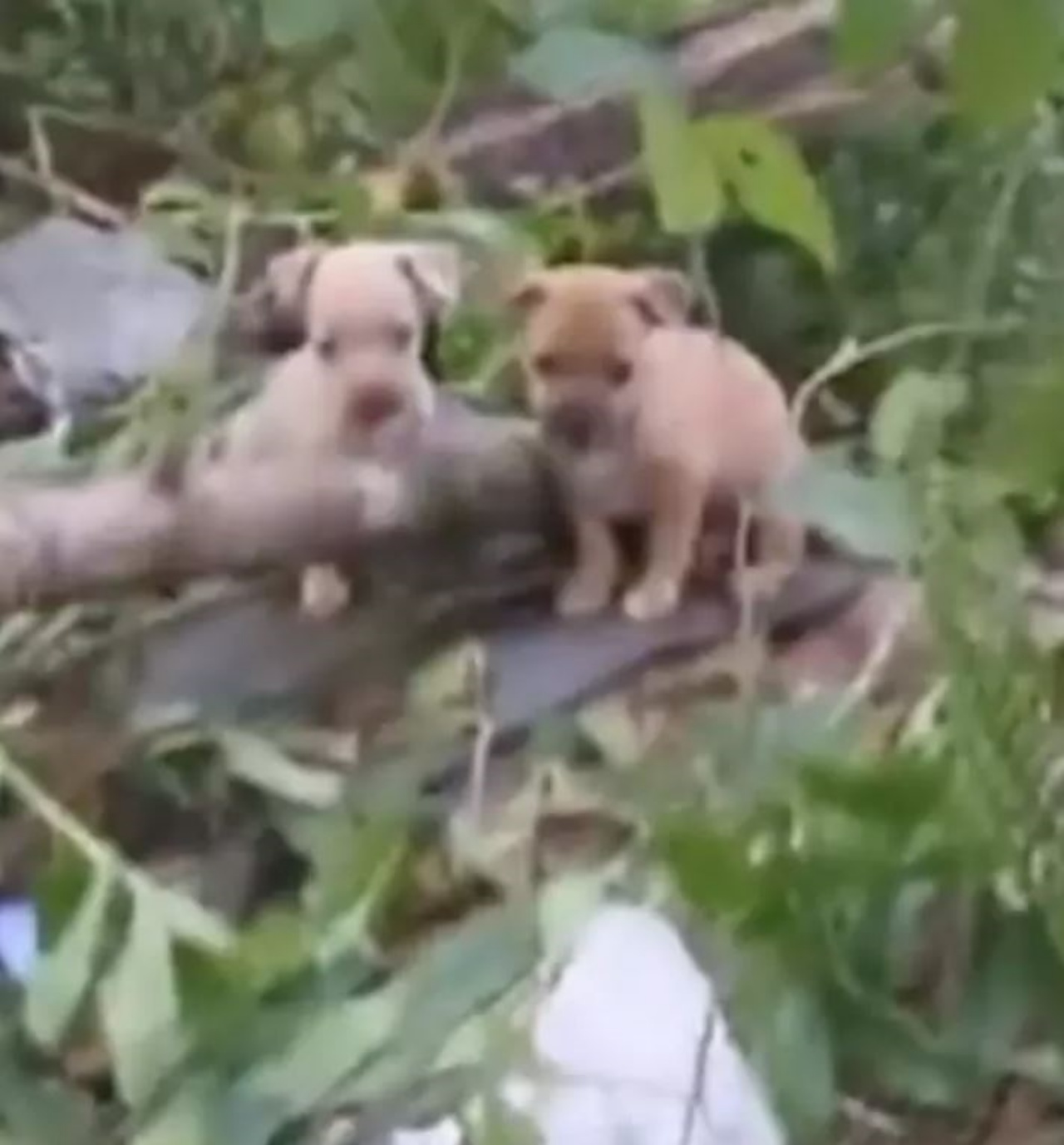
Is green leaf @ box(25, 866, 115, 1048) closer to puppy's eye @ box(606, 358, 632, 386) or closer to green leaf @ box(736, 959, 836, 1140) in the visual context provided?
green leaf @ box(736, 959, 836, 1140)

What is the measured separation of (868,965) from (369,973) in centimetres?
13

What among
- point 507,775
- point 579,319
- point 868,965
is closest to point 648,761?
point 507,775

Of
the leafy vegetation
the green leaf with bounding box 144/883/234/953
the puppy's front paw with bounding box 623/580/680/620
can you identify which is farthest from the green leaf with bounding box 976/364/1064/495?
the puppy's front paw with bounding box 623/580/680/620

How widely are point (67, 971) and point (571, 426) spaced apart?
375 millimetres

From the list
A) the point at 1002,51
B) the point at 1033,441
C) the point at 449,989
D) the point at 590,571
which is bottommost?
the point at 590,571

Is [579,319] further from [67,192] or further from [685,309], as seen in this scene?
[67,192]

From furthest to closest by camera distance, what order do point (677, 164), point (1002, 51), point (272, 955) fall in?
1. point (272, 955)
2. point (677, 164)
3. point (1002, 51)

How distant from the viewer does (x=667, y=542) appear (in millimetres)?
965

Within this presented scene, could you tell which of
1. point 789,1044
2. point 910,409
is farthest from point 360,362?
point 789,1044

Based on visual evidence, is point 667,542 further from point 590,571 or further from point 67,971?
point 67,971

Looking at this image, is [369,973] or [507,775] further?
[507,775]

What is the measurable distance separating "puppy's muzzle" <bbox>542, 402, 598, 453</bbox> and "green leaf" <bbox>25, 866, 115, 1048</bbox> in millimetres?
334

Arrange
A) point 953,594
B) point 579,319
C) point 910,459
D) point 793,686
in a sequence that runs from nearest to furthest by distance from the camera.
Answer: point 953,594, point 910,459, point 793,686, point 579,319

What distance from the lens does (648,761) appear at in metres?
0.80
